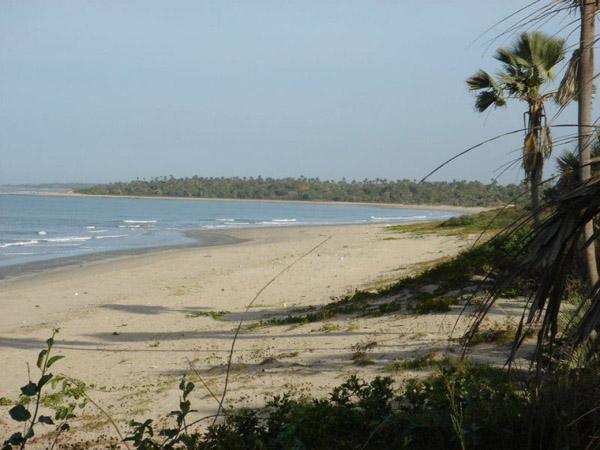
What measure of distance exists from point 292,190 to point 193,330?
15367 centimetres

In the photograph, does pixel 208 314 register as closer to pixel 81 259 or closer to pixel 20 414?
pixel 20 414

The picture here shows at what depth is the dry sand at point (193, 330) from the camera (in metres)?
7.43

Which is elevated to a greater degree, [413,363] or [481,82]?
[481,82]

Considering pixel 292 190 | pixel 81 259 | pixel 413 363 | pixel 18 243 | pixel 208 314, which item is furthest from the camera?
pixel 292 190

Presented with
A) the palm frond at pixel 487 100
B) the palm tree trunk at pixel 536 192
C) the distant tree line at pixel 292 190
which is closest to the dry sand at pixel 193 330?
the palm tree trunk at pixel 536 192

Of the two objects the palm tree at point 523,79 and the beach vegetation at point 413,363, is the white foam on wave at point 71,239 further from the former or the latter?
the beach vegetation at point 413,363

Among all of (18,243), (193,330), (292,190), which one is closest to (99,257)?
(18,243)

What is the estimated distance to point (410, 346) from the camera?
8.25 m

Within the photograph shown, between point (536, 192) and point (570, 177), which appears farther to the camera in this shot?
point (536, 192)

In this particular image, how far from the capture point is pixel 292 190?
166 m

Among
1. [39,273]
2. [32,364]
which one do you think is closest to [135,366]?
[32,364]

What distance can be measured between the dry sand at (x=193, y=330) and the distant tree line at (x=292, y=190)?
341 ft

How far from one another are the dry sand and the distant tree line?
10381cm

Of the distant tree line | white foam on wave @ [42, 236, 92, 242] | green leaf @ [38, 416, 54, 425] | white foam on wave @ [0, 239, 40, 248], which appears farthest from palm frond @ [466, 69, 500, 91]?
the distant tree line
